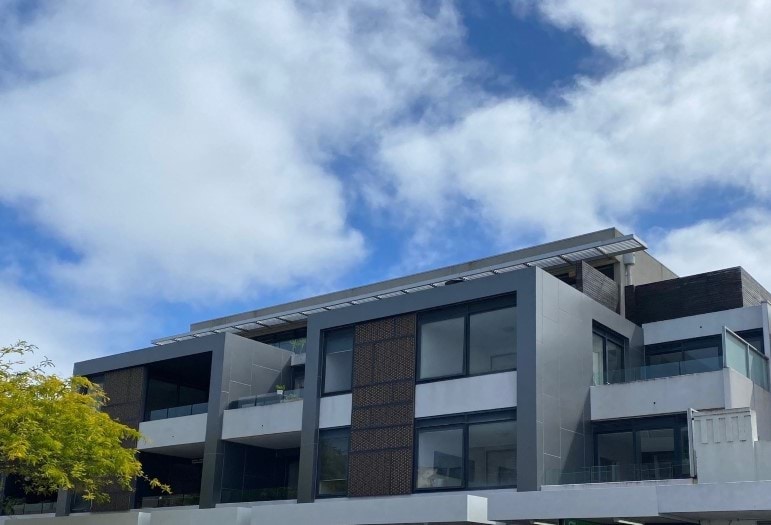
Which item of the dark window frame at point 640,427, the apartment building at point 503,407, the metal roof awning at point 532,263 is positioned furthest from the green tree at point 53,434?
the dark window frame at point 640,427

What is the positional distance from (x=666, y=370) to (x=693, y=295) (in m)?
5.08

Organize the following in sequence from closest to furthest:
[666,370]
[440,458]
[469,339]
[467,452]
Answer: [467,452], [440,458], [666,370], [469,339]

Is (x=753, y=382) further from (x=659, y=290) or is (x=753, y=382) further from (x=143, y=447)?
(x=143, y=447)

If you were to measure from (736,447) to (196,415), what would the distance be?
63.0ft

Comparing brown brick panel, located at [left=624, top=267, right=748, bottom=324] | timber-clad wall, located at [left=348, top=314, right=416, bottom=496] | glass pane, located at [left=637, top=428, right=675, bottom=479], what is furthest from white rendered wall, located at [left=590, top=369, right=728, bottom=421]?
timber-clad wall, located at [left=348, top=314, right=416, bottom=496]

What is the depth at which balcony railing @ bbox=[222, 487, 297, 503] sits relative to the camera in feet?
106

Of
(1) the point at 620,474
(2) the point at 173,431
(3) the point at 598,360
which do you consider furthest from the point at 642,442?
(2) the point at 173,431

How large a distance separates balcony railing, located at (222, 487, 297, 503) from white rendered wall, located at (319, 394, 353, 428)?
8.54ft

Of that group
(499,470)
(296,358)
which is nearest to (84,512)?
(296,358)

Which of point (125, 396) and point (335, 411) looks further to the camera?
point (125, 396)

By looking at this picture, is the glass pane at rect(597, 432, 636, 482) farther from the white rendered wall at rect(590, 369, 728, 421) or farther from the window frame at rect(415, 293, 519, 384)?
the window frame at rect(415, 293, 519, 384)

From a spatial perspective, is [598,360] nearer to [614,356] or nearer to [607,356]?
[607,356]

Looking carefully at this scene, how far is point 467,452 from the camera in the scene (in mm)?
27750

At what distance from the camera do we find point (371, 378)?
30.4 m
